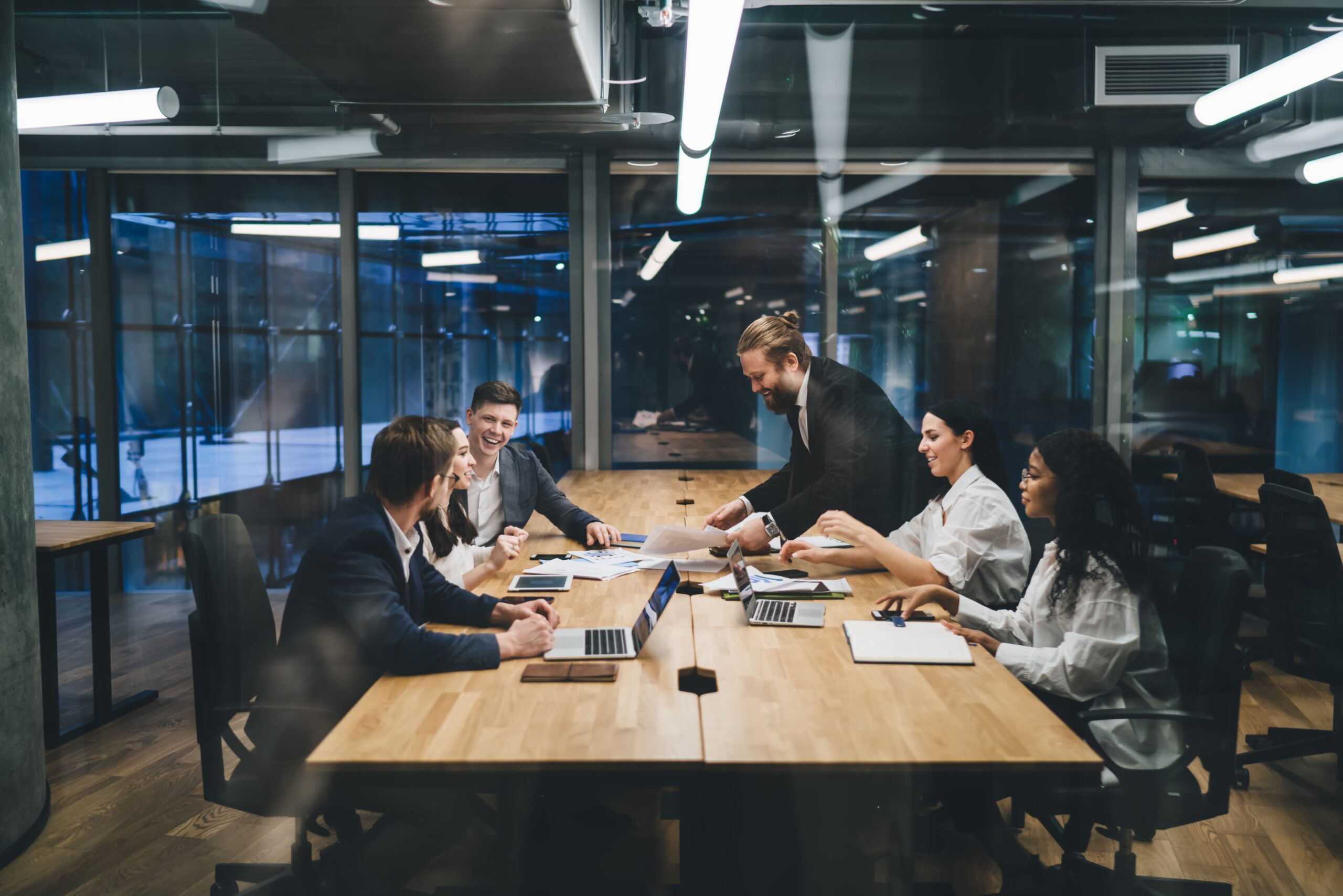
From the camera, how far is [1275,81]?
3.17 meters

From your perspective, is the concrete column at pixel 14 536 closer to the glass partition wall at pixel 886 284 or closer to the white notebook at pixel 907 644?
the white notebook at pixel 907 644

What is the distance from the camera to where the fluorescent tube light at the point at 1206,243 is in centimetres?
559

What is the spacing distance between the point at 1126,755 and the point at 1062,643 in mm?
287

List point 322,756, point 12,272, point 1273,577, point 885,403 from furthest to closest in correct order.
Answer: point 885,403
point 1273,577
point 12,272
point 322,756

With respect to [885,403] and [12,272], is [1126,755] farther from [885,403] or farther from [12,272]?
[12,272]

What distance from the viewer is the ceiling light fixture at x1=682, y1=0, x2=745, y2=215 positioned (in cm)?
222

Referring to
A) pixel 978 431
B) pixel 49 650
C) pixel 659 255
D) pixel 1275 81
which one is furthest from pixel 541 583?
pixel 659 255

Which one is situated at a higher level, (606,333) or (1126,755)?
(606,333)

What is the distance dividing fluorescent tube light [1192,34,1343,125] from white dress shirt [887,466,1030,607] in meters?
2.03

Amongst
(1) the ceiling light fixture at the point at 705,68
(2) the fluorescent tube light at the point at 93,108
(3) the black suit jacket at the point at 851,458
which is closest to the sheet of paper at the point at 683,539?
(3) the black suit jacket at the point at 851,458

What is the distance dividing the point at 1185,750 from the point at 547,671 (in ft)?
5.01

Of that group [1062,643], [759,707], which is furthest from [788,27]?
[759,707]

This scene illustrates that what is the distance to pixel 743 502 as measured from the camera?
11.3ft

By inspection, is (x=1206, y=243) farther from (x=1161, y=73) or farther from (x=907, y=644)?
(x=907, y=644)
